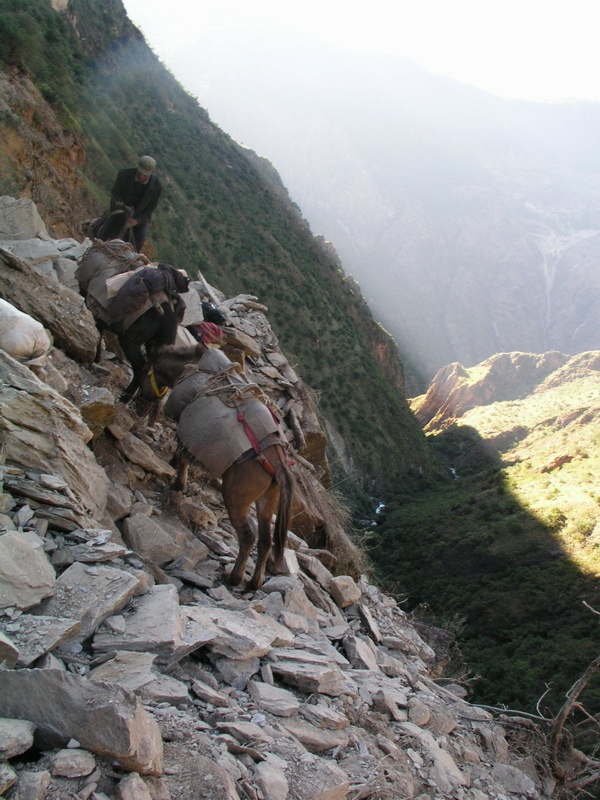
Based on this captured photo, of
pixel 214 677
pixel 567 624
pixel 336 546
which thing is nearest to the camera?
pixel 214 677

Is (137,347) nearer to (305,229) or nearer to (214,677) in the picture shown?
(214,677)

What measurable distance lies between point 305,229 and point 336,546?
50.0m

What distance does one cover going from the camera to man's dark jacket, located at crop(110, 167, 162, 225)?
8.20 metres

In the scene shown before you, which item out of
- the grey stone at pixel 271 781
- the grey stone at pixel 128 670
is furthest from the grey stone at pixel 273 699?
the grey stone at pixel 128 670

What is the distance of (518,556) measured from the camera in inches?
977

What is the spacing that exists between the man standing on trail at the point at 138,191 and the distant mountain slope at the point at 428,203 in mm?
88416

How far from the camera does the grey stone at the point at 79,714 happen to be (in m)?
2.25

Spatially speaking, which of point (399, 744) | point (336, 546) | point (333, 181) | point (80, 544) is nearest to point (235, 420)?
point (80, 544)

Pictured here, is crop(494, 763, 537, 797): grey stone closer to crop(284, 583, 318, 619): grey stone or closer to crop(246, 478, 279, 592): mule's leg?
crop(284, 583, 318, 619): grey stone

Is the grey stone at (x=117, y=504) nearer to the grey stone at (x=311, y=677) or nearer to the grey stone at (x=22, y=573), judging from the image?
the grey stone at (x=22, y=573)

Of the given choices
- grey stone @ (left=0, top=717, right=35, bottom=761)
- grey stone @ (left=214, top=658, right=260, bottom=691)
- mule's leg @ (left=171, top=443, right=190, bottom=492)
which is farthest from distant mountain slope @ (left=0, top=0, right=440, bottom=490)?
grey stone @ (left=0, top=717, right=35, bottom=761)

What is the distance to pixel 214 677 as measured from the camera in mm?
3525

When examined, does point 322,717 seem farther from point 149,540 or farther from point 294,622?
point 149,540

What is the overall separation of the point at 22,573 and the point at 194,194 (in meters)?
41.1
